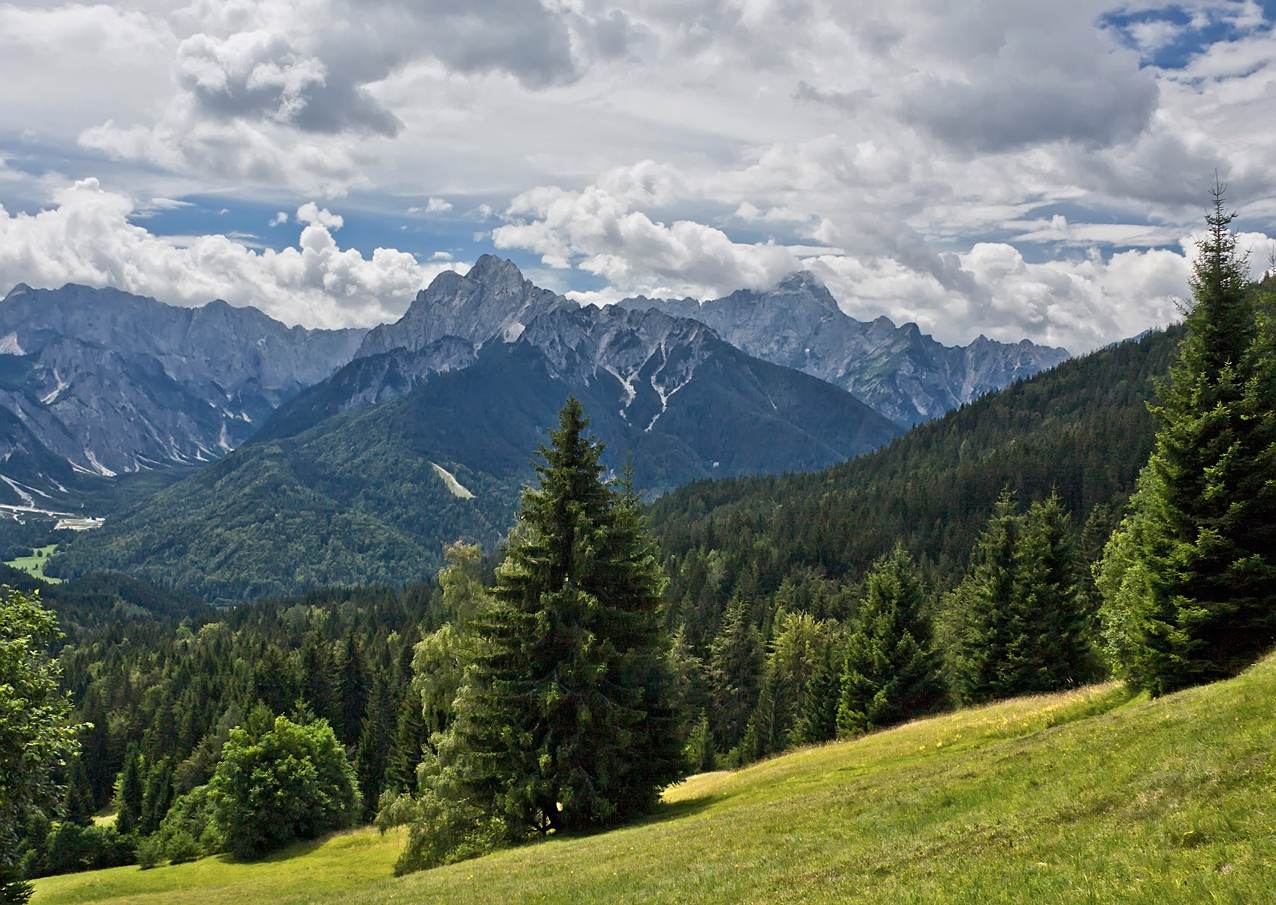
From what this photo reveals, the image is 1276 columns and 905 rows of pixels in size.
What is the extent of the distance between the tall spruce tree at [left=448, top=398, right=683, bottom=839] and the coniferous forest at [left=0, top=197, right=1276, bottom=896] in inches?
4.5

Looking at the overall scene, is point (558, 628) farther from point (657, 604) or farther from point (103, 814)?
point (103, 814)

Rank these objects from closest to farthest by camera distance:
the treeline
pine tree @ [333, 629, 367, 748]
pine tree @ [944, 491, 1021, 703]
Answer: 1. pine tree @ [944, 491, 1021, 703]
2. the treeline
3. pine tree @ [333, 629, 367, 748]

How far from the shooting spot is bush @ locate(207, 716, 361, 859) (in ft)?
194

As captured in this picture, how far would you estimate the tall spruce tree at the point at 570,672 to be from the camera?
3534 centimetres

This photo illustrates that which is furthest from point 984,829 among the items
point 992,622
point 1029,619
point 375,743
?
point 375,743

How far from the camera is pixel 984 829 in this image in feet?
55.0

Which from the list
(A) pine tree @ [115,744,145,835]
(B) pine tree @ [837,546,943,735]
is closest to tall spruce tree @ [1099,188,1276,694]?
(B) pine tree @ [837,546,943,735]

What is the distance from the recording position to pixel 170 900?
128 ft

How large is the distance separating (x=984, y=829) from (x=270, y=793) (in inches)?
2305

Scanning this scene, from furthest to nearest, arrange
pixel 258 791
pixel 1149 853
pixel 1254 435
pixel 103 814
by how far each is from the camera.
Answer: pixel 103 814 < pixel 258 791 < pixel 1254 435 < pixel 1149 853

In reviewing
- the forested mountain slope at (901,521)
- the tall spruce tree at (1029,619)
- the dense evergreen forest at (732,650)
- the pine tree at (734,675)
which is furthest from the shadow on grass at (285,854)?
the forested mountain slope at (901,521)

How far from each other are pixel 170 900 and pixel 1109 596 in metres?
57.0

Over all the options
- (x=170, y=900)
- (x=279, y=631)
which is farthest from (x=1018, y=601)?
(x=279, y=631)

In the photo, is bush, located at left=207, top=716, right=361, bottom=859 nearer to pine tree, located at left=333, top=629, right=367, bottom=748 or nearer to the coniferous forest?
the coniferous forest
